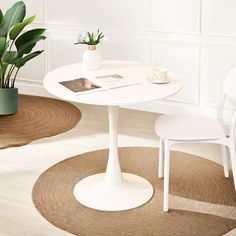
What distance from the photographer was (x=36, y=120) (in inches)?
179

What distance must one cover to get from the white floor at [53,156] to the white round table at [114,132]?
0.27 metres

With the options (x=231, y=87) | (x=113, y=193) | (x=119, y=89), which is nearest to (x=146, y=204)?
(x=113, y=193)

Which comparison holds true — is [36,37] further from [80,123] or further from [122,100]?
[122,100]

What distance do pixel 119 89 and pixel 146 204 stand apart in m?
0.68

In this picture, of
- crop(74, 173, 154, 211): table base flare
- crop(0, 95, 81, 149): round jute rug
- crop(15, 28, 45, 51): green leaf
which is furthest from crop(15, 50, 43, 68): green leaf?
crop(74, 173, 154, 211): table base flare

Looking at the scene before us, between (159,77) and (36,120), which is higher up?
(159,77)

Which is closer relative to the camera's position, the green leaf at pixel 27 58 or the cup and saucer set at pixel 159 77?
the cup and saucer set at pixel 159 77

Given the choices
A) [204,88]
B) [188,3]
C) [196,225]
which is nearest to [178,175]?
[196,225]

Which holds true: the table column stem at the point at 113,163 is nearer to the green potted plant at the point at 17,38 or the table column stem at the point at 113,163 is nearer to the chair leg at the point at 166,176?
the chair leg at the point at 166,176

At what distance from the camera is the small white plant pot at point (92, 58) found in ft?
10.4

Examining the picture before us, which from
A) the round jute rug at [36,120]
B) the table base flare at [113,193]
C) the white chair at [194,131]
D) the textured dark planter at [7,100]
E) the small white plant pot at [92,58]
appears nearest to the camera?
the white chair at [194,131]

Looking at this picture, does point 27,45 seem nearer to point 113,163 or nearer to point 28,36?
point 28,36

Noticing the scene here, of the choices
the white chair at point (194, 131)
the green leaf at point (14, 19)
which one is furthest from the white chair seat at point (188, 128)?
the green leaf at point (14, 19)

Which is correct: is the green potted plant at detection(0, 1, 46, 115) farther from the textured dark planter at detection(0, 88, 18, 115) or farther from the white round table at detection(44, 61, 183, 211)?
the white round table at detection(44, 61, 183, 211)
